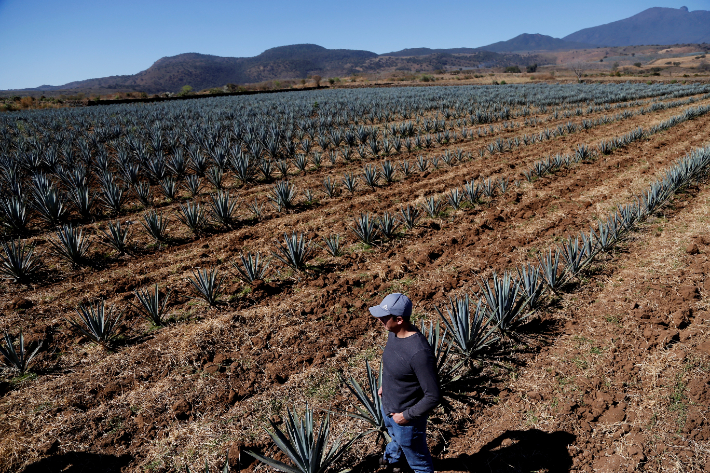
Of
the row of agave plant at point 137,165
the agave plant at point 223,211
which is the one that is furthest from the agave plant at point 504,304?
the row of agave plant at point 137,165

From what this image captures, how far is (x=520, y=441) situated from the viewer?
2645 millimetres

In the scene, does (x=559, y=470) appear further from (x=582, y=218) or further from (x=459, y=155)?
(x=459, y=155)

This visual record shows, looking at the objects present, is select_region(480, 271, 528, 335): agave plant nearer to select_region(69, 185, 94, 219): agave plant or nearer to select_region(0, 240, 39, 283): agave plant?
select_region(0, 240, 39, 283): agave plant

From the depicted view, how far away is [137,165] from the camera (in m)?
9.14

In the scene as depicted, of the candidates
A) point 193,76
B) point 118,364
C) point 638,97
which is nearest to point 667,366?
point 118,364

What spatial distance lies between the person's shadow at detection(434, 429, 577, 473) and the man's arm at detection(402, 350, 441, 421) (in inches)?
41.4

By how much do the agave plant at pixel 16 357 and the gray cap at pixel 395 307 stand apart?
363 cm

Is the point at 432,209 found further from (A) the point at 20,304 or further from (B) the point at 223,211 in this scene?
(A) the point at 20,304

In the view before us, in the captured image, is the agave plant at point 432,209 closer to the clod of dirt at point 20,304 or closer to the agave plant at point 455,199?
the agave plant at point 455,199

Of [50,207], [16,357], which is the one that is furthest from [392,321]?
[50,207]

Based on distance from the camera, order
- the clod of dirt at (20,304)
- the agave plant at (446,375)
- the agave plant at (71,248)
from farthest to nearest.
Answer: the agave plant at (71,248), the clod of dirt at (20,304), the agave plant at (446,375)

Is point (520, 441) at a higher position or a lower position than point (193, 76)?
lower

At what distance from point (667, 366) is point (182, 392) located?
446 centimetres

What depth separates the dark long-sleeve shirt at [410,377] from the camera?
1868 millimetres
